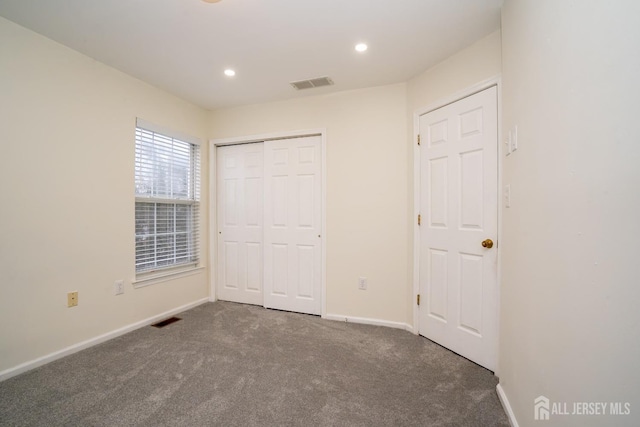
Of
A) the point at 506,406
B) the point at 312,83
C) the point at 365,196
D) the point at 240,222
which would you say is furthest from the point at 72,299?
the point at 506,406

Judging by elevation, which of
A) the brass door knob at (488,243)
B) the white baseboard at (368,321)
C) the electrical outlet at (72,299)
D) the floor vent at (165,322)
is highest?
the brass door knob at (488,243)

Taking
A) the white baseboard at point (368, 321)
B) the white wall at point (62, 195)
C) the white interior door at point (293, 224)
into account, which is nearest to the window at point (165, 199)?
the white wall at point (62, 195)

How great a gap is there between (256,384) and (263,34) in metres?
2.49

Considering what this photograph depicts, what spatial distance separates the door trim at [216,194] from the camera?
9.59 feet

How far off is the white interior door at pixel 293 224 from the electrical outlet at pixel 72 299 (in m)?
1.72

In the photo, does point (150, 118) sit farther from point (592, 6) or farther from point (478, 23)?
point (592, 6)

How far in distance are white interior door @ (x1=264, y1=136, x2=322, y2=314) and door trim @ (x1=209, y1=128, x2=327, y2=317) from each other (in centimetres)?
6

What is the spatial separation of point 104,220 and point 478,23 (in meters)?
3.41

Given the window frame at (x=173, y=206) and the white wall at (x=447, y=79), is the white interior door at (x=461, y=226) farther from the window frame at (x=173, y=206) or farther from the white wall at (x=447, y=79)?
the window frame at (x=173, y=206)

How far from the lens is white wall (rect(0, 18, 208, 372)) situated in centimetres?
182

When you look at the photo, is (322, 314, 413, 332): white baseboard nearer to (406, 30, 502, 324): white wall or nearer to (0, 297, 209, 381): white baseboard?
(406, 30, 502, 324): white wall

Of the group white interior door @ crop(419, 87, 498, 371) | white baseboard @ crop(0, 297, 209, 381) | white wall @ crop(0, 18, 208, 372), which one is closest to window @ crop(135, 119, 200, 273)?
white wall @ crop(0, 18, 208, 372)

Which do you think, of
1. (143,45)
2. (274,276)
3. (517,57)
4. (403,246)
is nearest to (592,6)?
(517,57)

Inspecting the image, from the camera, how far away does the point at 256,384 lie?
5.62 feet
